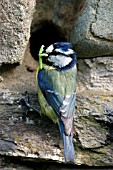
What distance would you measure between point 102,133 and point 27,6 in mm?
695

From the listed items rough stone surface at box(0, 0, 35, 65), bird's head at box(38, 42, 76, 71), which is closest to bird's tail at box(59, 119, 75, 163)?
bird's head at box(38, 42, 76, 71)

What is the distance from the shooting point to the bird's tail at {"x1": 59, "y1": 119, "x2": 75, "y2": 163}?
214 cm

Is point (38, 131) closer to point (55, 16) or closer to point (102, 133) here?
point (102, 133)

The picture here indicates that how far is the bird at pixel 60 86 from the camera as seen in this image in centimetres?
221

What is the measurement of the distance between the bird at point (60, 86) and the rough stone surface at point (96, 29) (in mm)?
112

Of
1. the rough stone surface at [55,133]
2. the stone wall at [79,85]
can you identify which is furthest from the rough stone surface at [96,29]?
the rough stone surface at [55,133]

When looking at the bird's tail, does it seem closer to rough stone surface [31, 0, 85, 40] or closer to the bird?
the bird

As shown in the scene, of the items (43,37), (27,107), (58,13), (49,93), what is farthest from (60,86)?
(43,37)

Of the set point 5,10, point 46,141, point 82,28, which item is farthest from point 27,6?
point 46,141

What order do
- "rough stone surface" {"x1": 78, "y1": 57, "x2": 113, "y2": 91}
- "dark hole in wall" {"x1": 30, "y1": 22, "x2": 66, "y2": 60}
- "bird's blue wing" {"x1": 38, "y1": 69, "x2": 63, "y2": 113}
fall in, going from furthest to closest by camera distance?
"dark hole in wall" {"x1": 30, "y1": 22, "x2": 66, "y2": 60}, "rough stone surface" {"x1": 78, "y1": 57, "x2": 113, "y2": 91}, "bird's blue wing" {"x1": 38, "y1": 69, "x2": 63, "y2": 113}

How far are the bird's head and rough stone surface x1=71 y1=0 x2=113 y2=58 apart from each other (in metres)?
0.12

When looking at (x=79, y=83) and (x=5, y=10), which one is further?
(x=79, y=83)

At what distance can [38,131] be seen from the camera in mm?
2330

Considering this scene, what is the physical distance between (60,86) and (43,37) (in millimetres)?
811
